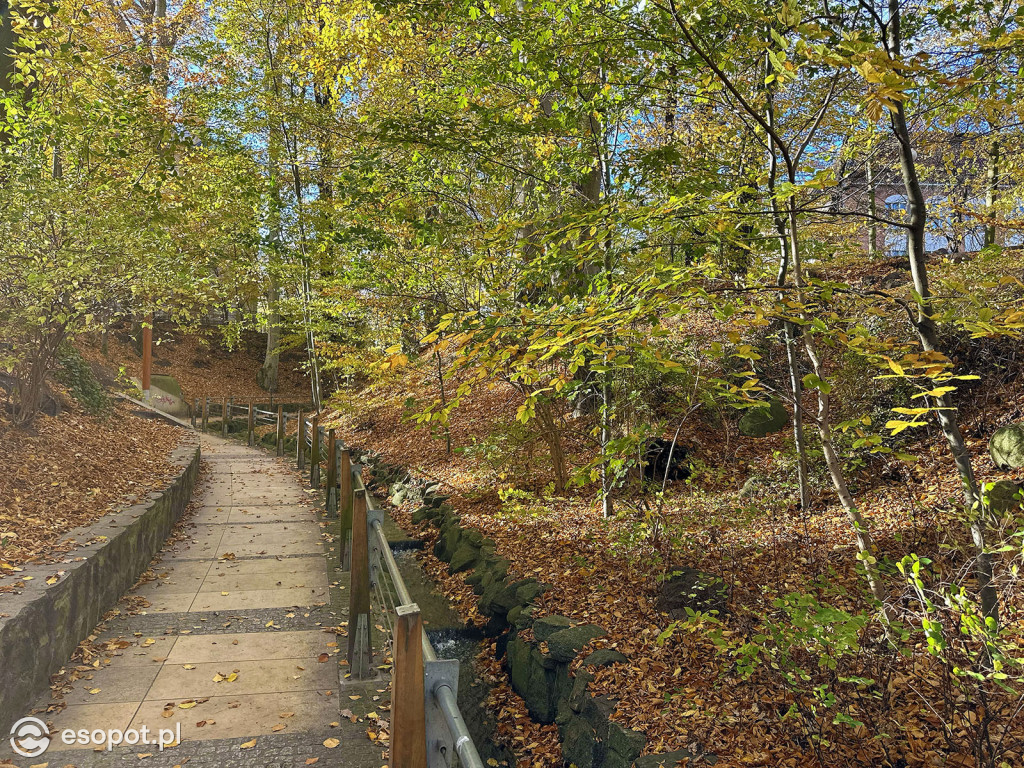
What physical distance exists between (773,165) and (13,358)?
840 centimetres

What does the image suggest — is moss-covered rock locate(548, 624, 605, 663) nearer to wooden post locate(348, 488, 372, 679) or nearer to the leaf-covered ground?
wooden post locate(348, 488, 372, 679)

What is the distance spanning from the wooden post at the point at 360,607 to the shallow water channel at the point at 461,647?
17.0 inches

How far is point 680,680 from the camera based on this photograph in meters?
4.05

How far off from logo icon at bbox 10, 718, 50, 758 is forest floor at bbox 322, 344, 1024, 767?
2.79 meters

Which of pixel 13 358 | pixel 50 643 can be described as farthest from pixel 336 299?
pixel 50 643

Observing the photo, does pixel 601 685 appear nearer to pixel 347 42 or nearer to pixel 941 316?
pixel 941 316

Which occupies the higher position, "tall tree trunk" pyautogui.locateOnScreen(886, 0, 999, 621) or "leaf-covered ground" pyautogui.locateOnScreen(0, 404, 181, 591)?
"tall tree trunk" pyautogui.locateOnScreen(886, 0, 999, 621)

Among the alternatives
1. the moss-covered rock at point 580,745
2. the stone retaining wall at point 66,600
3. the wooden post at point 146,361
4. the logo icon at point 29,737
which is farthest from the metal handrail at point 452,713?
the wooden post at point 146,361

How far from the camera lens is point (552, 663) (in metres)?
4.77

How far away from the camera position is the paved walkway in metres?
3.62

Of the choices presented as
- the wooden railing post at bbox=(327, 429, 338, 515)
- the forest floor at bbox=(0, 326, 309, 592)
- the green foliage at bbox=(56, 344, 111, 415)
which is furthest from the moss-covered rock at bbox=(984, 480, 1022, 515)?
the green foliage at bbox=(56, 344, 111, 415)

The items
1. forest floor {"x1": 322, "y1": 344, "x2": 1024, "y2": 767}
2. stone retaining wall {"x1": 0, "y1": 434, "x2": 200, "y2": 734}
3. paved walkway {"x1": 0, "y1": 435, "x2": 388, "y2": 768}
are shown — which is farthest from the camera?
stone retaining wall {"x1": 0, "y1": 434, "x2": 200, "y2": 734}

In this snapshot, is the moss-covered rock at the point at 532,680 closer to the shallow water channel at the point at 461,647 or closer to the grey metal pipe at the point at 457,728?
the shallow water channel at the point at 461,647
